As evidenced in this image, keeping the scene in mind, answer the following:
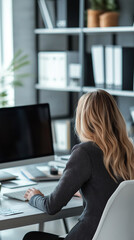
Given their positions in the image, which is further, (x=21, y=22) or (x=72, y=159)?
(x=21, y=22)

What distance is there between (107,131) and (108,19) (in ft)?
6.73

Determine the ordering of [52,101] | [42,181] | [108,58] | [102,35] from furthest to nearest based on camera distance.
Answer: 1. [52,101]
2. [102,35]
3. [108,58]
4. [42,181]

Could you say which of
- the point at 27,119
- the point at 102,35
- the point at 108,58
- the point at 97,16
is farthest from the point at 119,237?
the point at 102,35

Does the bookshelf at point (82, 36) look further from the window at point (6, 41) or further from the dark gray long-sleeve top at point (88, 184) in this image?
the dark gray long-sleeve top at point (88, 184)

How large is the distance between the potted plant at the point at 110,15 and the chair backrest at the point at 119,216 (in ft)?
7.67

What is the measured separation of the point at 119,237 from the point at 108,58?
218 cm

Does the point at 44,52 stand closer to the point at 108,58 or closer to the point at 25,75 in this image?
the point at 25,75

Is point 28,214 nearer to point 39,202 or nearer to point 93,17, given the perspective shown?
point 39,202

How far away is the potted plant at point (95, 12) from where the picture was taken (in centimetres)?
390

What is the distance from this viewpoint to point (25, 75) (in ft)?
14.0

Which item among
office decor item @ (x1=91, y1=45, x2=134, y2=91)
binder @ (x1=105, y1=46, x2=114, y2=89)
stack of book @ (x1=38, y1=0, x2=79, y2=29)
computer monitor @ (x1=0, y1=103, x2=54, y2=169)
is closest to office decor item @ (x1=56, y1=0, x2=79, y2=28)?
stack of book @ (x1=38, y1=0, x2=79, y2=29)

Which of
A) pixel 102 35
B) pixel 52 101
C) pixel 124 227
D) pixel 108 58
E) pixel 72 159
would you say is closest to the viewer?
pixel 124 227

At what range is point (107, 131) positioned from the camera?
1962 millimetres

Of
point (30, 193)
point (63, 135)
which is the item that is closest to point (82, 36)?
point (63, 135)
